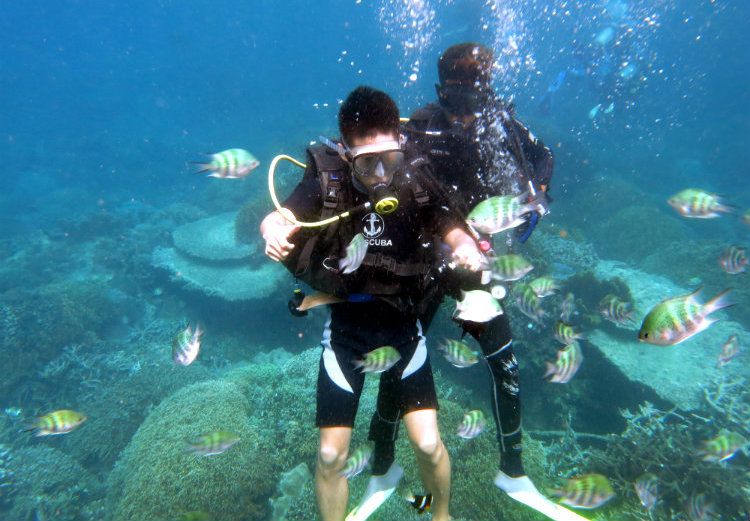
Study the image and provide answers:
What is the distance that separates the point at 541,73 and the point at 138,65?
121 m

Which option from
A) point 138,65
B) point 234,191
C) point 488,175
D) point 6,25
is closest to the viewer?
point 488,175

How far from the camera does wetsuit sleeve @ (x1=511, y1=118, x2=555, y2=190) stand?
3828mm

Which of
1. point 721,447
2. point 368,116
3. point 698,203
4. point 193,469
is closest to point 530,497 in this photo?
point 721,447

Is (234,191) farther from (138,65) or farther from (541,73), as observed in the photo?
(138,65)

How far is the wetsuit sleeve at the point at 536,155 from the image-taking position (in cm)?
383

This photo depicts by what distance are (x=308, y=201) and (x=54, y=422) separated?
439cm

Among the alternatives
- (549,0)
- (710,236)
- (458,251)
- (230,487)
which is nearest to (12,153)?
(230,487)

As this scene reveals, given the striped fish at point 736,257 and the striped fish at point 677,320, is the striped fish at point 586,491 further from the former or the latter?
the striped fish at point 736,257

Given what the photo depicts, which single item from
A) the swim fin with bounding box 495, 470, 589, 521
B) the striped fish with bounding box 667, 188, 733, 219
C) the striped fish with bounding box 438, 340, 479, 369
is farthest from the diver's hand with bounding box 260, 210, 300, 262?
the striped fish with bounding box 667, 188, 733, 219

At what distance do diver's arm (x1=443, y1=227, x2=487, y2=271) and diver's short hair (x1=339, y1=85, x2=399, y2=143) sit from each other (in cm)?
88

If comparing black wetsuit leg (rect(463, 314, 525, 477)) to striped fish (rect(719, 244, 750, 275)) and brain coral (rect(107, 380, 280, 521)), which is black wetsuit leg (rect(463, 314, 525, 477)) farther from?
brain coral (rect(107, 380, 280, 521))

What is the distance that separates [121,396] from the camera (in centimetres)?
866

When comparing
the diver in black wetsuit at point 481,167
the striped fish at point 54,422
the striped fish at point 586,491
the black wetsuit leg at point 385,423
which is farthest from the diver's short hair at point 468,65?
the striped fish at point 54,422

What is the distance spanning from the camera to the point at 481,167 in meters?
3.56
